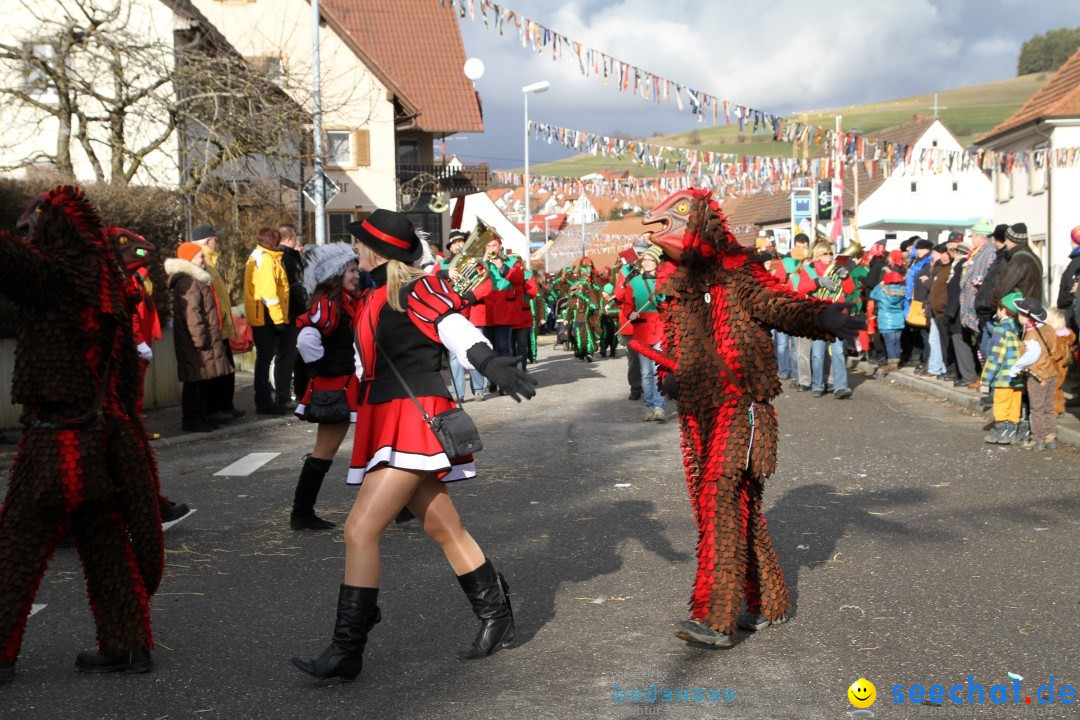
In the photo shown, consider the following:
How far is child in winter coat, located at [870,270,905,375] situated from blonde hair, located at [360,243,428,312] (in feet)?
44.3

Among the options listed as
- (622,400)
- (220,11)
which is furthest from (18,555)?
(220,11)

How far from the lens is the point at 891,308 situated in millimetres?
17516

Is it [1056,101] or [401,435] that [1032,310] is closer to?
[401,435]

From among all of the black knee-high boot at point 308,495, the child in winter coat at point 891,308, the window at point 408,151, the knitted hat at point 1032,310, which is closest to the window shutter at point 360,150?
the window at point 408,151

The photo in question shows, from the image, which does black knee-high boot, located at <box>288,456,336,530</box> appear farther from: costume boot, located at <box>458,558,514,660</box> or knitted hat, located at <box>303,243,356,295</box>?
costume boot, located at <box>458,558,514,660</box>

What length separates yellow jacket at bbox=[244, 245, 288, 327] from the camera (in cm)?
1297

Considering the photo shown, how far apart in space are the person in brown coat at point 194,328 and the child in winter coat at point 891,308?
31.4ft

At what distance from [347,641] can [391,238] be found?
1.63m

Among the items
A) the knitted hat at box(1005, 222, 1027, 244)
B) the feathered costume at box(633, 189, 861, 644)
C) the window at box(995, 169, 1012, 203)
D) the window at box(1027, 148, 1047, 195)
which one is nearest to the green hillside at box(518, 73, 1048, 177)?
the window at box(995, 169, 1012, 203)

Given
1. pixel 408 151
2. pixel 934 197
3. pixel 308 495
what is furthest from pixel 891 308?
pixel 934 197

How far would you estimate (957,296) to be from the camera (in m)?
14.8

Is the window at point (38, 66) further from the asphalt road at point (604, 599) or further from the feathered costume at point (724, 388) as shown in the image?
the feathered costume at point (724, 388)

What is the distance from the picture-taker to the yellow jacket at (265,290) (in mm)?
12969

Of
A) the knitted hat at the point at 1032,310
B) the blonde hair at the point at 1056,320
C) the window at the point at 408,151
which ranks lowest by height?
the blonde hair at the point at 1056,320
